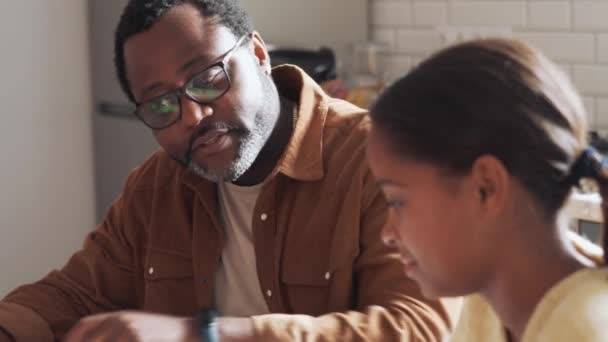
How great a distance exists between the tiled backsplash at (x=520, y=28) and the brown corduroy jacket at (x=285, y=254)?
43.8 inches

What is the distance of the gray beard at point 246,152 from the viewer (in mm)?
1645

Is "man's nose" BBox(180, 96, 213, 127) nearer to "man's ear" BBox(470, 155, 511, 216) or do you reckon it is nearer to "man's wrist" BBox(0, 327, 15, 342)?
"man's wrist" BBox(0, 327, 15, 342)

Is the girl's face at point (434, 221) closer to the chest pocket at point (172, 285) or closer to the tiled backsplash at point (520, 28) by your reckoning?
the chest pocket at point (172, 285)

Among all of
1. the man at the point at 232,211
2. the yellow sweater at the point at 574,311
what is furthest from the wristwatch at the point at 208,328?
the yellow sweater at the point at 574,311

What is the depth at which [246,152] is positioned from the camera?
1646 mm

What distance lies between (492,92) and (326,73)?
74.1 inches

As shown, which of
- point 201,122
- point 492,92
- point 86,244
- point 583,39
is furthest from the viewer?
point 583,39

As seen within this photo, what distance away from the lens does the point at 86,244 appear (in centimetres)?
188

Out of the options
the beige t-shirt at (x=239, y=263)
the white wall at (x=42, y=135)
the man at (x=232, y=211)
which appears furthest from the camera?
the white wall at (x=42, y=135)

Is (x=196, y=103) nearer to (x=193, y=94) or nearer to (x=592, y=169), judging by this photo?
(x=193, y=94)

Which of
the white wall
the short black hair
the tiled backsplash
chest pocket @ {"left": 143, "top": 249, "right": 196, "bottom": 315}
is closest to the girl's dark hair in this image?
the short black hair

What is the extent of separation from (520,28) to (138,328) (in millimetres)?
1835

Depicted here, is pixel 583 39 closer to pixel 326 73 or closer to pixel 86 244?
pixel 326 73

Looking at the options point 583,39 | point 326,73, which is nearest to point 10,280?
point 326,73
